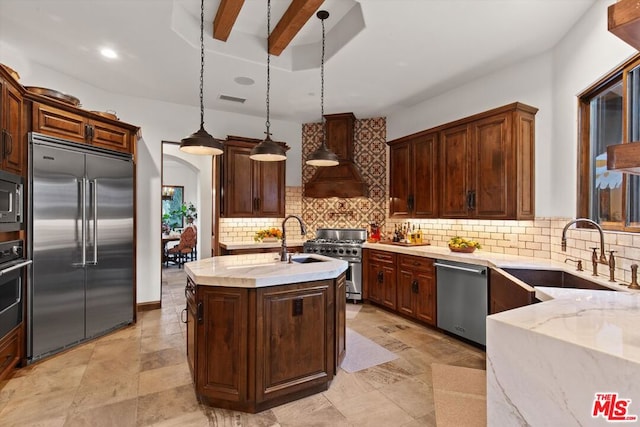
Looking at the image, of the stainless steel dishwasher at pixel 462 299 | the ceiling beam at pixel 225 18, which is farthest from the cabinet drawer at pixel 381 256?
the ceiling beam at pixel 225 18

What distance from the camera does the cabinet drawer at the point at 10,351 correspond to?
267cm

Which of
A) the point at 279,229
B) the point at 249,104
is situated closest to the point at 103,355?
the point at 279,229

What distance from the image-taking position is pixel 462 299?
11.7 ft

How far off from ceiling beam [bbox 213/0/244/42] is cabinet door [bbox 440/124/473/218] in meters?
2.76

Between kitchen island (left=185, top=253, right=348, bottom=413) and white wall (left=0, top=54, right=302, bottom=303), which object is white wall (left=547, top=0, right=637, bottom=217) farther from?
white wall (left=0, top=54, right=302, bottom=303)

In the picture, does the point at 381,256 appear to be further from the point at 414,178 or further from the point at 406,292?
the point at 414,178

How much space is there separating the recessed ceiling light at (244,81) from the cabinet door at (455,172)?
2536 millimetres

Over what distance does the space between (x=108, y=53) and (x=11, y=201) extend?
1788 millimetres

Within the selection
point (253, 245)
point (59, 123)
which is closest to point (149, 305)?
point (253, 245)

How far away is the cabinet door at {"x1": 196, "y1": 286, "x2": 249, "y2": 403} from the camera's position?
227cm

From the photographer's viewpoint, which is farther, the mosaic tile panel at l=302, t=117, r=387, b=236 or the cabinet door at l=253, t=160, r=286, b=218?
A: the mosaic tile panel at l=302, t=117, r=387, b=236

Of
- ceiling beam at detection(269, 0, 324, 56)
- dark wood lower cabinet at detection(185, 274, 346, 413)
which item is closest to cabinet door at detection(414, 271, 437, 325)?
dark wood lower cabinet at detection(185, 274, 346, 413)

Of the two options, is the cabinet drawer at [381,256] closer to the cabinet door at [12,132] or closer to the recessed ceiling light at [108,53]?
the recessed ceiling light at [108,53]

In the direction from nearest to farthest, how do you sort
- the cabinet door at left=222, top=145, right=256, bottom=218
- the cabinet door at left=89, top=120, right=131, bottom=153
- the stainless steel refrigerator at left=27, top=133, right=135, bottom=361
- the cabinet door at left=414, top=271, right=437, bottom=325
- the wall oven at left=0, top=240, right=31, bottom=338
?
the wall oven at left=0, top=240, right=31, bottom=338, the stainless steel refrigerator at left=27, top=133, right=135, bottom=361, the cabinet door at left=89, top=120, right=131, bottom=153, the cabinet door at left=414, top=271, right=437, bottom=325, the cabinet door at left=222, top=145, right=256, bottom=218
